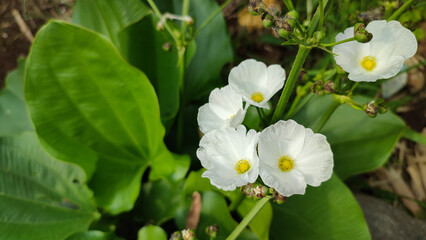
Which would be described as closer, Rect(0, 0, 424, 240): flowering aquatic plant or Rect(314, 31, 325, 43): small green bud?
Rect(314, 31, 325, 43): small green bud

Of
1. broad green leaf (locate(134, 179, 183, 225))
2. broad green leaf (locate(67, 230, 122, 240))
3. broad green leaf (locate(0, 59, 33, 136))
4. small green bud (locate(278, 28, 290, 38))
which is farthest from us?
broad green leaf (locate(0, 59, 33, 136))

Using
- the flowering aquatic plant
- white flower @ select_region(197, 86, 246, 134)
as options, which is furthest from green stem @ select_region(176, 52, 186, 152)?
white flower @ select_region(197, 86, 246, 134)

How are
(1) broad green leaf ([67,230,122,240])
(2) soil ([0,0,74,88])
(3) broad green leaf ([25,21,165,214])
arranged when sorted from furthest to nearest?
(2) soil ([0,0,74,88])
(1) broad green leaf ([67,230,122,240])
(3) broad green leaf ([25,21,165,214])

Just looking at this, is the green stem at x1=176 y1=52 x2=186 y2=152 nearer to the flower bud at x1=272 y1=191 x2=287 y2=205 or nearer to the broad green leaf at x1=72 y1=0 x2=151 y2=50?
the broad green leaf at x1=72 y1=0 x2=151 y2=50

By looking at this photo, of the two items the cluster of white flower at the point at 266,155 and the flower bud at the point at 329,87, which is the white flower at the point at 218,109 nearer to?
the cluster of white flower at the point at 266,155

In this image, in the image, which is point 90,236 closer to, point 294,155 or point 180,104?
Result: point 180,104

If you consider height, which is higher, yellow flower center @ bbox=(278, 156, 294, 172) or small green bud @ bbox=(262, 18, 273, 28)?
small green bud @ bbox=(262, 18, 273, 28)

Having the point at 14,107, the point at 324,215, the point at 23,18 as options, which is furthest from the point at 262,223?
the point at 23,18
